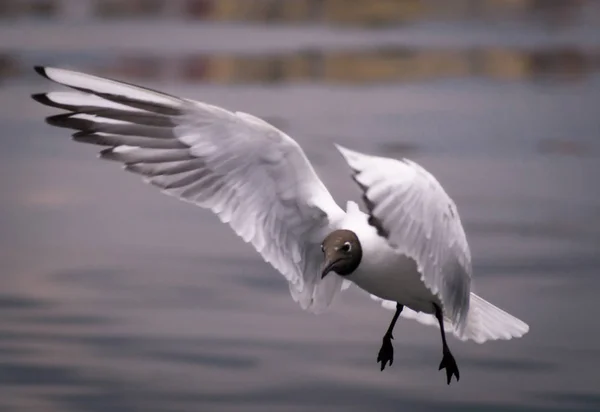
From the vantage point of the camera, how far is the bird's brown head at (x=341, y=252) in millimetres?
4594

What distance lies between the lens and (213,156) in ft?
16.2

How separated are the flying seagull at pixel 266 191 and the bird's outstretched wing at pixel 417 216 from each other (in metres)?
0.01

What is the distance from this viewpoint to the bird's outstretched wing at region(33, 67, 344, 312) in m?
4.81

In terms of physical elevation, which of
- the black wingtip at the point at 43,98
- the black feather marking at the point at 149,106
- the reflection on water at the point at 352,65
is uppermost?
the black wingtip at the point at 43,98

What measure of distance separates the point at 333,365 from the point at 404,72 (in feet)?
18.4

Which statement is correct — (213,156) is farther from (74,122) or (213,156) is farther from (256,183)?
(74,122)

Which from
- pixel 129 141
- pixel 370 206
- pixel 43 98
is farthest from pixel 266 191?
pixel 370 206

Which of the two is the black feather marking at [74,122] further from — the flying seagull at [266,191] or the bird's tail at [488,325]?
the bird's tail at [488,325]

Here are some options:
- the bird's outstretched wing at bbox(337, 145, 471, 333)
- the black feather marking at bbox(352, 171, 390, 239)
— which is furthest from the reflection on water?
the black feather marking at bbox(352, 171, 390, 239)

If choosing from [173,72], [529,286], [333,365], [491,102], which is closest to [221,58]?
[173,72]

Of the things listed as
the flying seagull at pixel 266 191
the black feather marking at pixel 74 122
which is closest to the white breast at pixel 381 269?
the flying seagull at pixel 266 191

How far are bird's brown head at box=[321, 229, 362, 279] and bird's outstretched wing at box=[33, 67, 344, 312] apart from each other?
27cm

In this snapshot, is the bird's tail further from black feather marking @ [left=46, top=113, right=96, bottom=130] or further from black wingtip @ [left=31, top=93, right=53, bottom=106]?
black wingtip @ [left=31, top=93, right=53, bottom=106]

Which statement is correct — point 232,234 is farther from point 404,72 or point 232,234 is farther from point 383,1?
point 383,1
